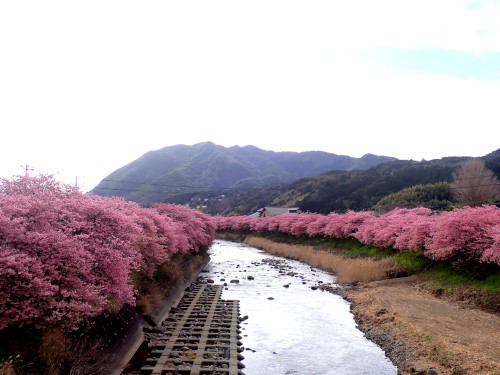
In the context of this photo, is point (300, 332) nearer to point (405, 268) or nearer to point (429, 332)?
point (429, 332)

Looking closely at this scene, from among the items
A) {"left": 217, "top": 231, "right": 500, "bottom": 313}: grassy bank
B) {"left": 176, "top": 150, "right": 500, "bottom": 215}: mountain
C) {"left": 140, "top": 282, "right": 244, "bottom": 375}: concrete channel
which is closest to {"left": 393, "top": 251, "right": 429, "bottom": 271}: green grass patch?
{"left": 217, "top": 231, "right": 500, "bottom": 313}: grassy bank

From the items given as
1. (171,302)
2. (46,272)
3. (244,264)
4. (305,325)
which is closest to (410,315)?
(305,325)

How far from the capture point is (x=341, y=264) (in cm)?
3388

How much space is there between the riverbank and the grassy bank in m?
0.51

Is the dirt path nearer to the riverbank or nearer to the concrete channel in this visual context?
the riverbank

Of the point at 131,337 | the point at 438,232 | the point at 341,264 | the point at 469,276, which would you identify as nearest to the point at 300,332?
the point at 131,337

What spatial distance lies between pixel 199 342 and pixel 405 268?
17.5 m

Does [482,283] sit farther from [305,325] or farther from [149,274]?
[149,274]

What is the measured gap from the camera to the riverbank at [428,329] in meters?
11.8

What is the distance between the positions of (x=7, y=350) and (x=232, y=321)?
11.3m

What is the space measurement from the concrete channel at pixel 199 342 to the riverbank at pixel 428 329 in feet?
17.5

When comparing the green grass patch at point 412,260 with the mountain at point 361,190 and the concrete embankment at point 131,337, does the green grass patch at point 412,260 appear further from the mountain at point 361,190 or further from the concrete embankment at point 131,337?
the mountain at point 361,190

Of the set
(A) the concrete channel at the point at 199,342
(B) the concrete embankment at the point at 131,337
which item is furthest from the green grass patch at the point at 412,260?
(B) the concrete embankment at the point at 131,337

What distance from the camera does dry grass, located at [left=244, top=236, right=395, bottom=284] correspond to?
28359 millimetres
